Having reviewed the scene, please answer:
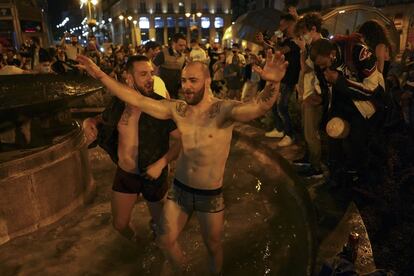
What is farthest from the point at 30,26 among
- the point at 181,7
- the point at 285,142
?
the point at 181,7

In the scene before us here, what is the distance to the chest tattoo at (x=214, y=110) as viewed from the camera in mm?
3115

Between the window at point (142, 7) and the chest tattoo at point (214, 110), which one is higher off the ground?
the window at point (142, 7)

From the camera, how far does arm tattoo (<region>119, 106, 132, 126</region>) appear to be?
3.80 metres

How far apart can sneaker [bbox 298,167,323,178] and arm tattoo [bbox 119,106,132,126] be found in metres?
→ 2.82

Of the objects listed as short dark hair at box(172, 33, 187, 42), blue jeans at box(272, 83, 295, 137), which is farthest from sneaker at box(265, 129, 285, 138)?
short dark hair at box(172, 33, 187, 42)

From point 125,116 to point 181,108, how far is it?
2.73ft

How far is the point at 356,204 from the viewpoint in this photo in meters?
4.41

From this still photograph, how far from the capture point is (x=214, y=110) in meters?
3.13

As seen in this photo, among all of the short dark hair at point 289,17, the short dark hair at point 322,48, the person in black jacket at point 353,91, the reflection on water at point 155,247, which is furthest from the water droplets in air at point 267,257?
the short dark hair at point 289,17

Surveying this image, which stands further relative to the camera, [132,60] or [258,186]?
[258,186]

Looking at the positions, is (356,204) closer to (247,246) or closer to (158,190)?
(247,246)

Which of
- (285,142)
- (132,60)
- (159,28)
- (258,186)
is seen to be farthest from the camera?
(159,28)

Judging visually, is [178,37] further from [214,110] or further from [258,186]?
[214,110]

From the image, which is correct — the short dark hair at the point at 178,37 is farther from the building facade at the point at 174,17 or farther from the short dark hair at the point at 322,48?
the building facade at the point at 174,17
